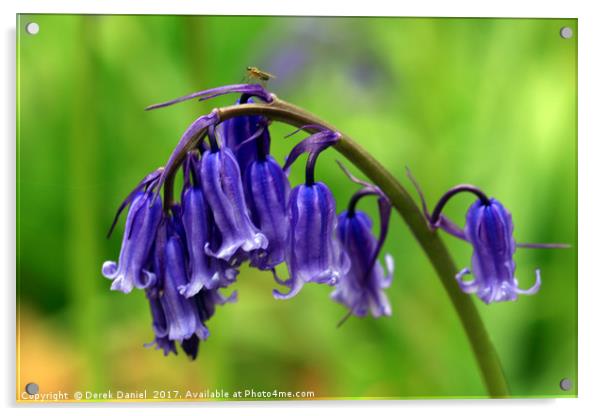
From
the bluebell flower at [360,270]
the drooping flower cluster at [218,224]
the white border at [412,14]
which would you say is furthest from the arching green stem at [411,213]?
the white border at [412,14]

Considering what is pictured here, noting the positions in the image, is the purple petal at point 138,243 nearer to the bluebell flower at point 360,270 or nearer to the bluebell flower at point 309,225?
the bluebell flower at point 309,225

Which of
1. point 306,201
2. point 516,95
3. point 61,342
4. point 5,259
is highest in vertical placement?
point 516,95

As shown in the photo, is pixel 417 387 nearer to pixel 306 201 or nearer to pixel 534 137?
pixel 534 137

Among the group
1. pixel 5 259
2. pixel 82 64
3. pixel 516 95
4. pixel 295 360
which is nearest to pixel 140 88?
pixel 82 64

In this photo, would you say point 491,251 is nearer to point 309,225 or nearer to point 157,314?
point 309,225

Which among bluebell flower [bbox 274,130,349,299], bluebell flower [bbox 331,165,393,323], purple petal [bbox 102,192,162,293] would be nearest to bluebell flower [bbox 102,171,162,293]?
purple petal [bbox 102,192,162,293]

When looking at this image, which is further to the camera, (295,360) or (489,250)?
(295,360)

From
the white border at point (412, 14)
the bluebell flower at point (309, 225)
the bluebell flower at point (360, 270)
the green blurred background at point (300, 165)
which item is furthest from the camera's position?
the green blurred background at point (300, 165)
